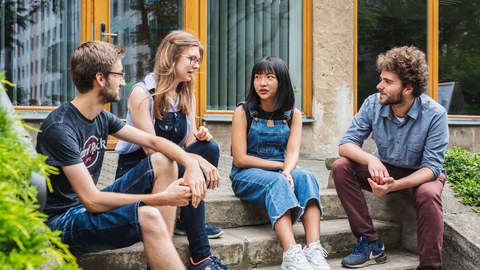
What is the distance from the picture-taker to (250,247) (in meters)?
3.93

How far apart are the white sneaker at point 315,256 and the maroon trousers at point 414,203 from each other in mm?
450

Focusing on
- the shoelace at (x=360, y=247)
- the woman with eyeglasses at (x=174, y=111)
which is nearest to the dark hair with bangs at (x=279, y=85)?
the woman with eyeglasses at (x=174, y=111)

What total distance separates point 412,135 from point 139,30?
13.8 feet

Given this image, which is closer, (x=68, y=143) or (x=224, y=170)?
(x=68, y=143)

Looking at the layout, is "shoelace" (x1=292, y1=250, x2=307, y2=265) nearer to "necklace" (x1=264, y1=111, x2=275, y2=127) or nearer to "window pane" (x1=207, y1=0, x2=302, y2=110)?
"necklace" (x1=264, y1=111, x2=275, y2=127)

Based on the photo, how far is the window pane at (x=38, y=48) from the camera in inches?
273

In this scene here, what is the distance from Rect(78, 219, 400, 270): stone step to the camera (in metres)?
3.48

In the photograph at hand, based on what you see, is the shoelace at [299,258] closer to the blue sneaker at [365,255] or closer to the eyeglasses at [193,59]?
the blue sneaker at [365,255]

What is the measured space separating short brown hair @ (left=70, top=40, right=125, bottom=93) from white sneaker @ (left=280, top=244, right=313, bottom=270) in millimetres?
1483

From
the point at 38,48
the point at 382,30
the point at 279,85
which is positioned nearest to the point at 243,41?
the point at 382,30

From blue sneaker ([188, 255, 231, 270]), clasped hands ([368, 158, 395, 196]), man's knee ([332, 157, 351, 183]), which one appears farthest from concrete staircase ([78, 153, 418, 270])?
clasped hands ([368, 158, 395, 196])

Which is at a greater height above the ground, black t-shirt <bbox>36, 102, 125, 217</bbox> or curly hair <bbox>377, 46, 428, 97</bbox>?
curly hair <bbox>377, 46, 428, 97</bbox>

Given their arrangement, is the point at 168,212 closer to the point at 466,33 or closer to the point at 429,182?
the point at 429,182

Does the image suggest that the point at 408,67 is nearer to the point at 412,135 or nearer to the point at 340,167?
the point at 412,135
